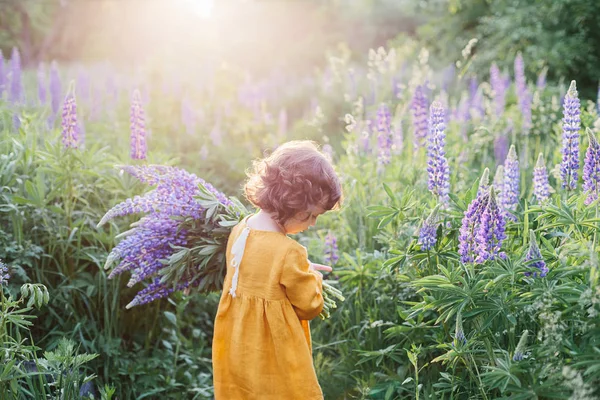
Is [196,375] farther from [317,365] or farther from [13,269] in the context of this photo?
[13,269]

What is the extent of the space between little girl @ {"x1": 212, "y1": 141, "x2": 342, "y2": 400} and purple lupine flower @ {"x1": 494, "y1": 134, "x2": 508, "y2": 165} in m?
3.27

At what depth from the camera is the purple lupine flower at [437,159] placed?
3381 millimetres

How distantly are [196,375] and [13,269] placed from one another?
140 cm

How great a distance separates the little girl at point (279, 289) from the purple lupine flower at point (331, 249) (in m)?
1.42

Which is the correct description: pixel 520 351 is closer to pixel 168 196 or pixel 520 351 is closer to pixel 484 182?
pixel 484 182

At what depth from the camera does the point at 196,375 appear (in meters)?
4.26

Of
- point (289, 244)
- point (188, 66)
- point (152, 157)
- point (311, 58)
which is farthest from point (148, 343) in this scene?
point (311, 58)

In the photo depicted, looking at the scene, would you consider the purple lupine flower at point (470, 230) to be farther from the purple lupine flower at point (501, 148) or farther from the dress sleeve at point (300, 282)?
the purple lupine flower at point (501, 148)

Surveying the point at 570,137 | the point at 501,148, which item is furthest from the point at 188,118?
the point at 570,137

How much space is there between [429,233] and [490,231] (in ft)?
1.06

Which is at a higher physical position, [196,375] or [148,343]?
[148,343]

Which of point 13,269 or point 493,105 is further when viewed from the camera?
point 493,105

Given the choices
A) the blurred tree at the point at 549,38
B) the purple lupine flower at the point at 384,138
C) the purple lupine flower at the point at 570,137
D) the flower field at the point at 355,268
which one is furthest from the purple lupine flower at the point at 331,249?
the blurred tree at the point at 549,38

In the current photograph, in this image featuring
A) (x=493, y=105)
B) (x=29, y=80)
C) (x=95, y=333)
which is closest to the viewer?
(x=95, y=333)
